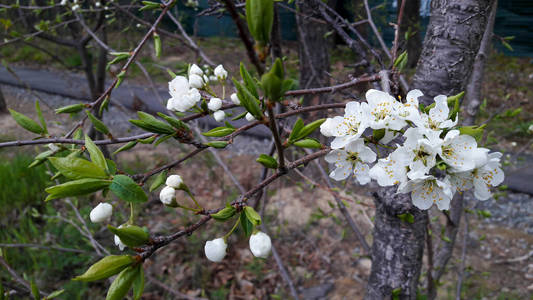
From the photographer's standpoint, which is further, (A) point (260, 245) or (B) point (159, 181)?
(B) point (159, 181)

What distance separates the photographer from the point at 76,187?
62 cm

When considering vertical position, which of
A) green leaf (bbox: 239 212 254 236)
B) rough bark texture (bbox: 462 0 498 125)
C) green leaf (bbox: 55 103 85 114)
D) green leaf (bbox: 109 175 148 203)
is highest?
green leaf (bbox: 109 175 148 203)

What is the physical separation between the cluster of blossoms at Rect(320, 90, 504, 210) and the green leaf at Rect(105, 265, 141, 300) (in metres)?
0.43

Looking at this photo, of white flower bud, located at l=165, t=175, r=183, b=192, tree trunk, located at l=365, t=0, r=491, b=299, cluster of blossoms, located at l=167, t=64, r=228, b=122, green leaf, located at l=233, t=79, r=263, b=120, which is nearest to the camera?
green leaf, located at l=233, t=79, r=263, b=120

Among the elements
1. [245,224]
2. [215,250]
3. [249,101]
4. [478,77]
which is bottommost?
[478,77]

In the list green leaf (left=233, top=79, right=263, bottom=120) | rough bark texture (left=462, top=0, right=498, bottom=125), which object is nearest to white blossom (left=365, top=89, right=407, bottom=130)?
Answer: green leaf (left=233, top=79, right=263, bottom=120)

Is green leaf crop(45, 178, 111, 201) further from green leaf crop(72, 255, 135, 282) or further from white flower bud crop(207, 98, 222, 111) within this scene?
white flower bud crop(207, 98, 222, 111)

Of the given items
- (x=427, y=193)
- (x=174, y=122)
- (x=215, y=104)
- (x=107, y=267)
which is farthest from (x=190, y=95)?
(x=427, y=193)

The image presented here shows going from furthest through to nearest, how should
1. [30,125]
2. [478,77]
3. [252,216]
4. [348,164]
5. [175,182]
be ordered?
1. [478,77]
2. [30,125]
3. [348,164]
4. [175,182]
5. [252,216]

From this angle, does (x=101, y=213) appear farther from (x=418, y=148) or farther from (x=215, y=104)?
(x=418, y=148)

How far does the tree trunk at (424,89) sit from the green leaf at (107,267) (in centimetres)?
87

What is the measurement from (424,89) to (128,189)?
0.99 meters

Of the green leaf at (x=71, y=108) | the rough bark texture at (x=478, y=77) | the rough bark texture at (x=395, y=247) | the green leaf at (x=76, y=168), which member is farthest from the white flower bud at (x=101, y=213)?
the rough bark texture at (x=478, y=77)

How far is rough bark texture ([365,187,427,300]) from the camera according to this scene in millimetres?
1256
